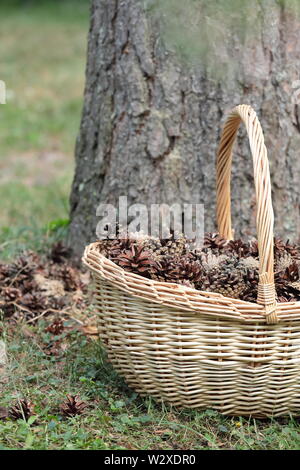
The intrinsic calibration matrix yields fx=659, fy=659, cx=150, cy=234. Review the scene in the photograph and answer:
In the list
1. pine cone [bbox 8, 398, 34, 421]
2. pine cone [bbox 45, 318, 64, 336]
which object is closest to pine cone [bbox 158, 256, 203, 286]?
pine cone [bbox 8, 398, 34, 421]

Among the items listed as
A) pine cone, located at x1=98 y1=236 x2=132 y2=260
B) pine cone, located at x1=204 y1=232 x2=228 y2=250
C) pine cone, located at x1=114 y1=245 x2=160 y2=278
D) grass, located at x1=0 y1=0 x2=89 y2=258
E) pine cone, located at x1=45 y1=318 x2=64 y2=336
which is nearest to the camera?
pine cone, located at x1=114 y1=245 x2=160 y2=278

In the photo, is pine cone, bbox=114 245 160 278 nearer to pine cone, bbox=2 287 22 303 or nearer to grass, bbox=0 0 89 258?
pine cone, bbox=2 287 22 303

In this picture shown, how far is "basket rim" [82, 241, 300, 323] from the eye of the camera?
207 centimetres

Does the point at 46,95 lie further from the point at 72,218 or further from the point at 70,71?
the point at 72,218

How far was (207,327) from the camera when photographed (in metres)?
2.12

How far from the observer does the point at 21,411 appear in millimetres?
2199

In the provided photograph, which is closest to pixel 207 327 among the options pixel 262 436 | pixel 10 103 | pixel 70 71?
pixel 262 436

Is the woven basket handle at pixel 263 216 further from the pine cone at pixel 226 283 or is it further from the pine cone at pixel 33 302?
the pine cone at pixel 33 302

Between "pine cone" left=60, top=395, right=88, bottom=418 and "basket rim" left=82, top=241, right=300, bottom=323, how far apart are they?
16.5 inches

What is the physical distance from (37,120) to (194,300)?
539cm

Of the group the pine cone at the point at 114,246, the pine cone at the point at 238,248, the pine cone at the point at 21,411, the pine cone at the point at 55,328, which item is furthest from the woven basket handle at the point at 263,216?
the pine cone at the point at 55,328

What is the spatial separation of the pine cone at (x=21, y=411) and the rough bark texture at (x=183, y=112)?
4.59ft

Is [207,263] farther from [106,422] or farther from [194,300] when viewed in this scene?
[106,422]

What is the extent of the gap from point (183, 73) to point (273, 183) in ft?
2.33
